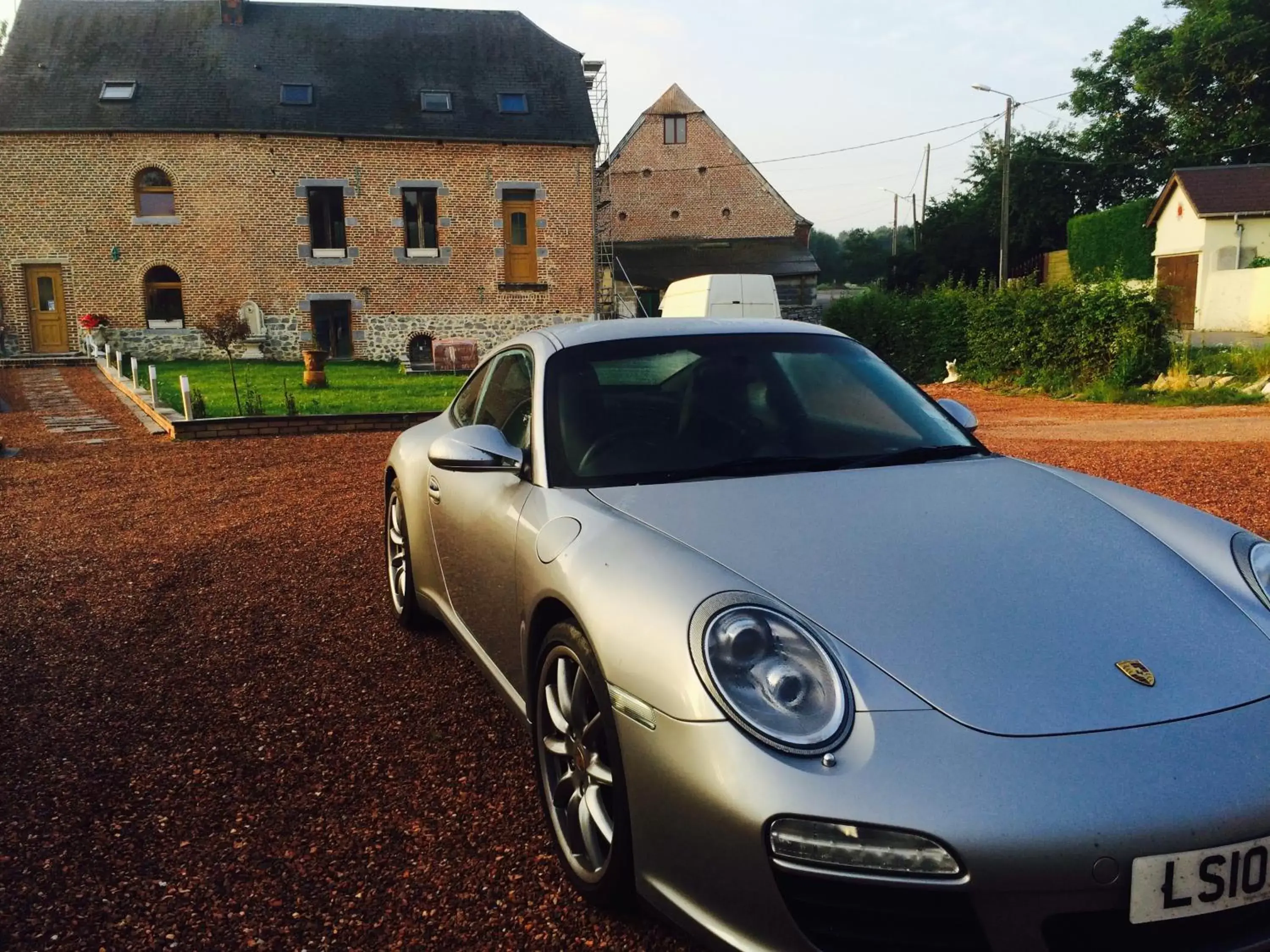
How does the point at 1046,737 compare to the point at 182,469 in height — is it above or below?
above

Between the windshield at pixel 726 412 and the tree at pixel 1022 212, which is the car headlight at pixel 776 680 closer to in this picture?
the windshield at pixel 726 412

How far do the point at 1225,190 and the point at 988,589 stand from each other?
1484 inches

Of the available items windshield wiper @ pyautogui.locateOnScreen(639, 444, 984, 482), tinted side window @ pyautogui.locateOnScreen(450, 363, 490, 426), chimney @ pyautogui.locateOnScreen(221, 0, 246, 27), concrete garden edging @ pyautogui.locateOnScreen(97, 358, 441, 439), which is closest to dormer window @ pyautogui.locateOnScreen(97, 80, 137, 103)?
chimney @ pyautogui.locateOnScreen(221, 0, 246, 27)

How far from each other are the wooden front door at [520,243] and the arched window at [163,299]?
9.29 meters

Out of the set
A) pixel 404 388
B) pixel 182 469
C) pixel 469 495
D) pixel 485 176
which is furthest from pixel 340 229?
pixel 469 495

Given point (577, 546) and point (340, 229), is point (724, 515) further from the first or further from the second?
point (340, 229)

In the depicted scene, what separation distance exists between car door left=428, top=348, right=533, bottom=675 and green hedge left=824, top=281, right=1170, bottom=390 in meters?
10.9

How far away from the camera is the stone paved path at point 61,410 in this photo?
1323cm

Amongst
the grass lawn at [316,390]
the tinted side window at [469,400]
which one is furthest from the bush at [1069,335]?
the tinted side window at [469,400]

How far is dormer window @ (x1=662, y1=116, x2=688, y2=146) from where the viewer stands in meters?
39.8

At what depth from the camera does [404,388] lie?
1819 cm

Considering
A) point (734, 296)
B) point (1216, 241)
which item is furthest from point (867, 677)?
point (1216, 241)

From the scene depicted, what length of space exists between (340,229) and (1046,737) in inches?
1194

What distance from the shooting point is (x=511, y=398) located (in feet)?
12.7
